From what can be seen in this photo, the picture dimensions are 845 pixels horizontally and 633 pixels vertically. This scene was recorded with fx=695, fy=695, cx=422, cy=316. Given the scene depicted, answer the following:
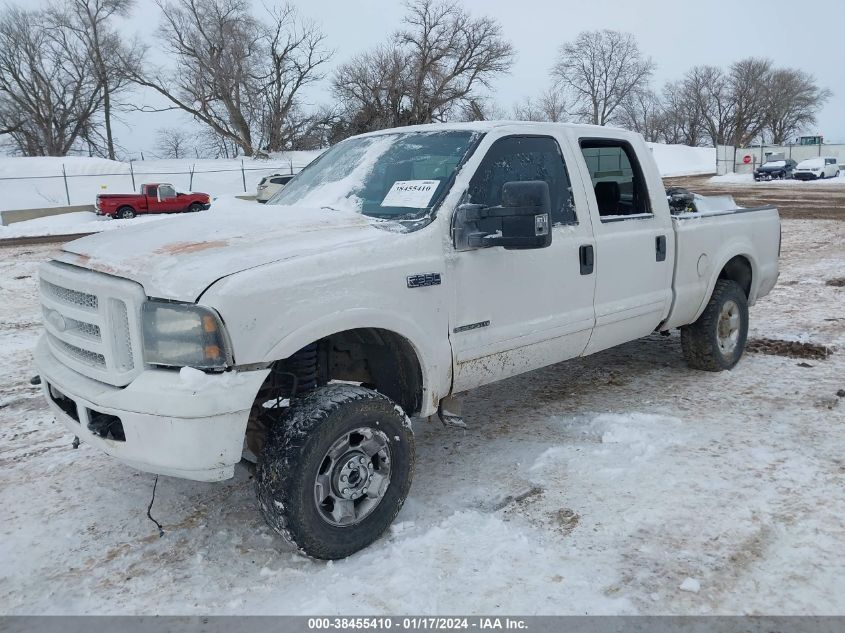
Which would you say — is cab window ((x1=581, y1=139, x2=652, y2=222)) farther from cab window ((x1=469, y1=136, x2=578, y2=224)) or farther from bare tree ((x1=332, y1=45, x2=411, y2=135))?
bare tree ((x1=332, y1=45, x2=411, y2=135))

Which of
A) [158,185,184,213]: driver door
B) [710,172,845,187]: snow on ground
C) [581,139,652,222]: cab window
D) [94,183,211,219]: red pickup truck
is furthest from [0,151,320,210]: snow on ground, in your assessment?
[581,139,652,222]: cab window

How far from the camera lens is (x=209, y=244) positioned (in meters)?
3.00

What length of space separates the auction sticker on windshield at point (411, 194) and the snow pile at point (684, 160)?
58931 mm

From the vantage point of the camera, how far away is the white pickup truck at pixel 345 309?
2715 millimetres

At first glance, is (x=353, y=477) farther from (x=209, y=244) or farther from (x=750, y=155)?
(x=750, y=155)

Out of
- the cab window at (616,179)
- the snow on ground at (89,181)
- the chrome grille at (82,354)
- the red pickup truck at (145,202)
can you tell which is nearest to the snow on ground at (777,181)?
the snow on ground at (89,181)

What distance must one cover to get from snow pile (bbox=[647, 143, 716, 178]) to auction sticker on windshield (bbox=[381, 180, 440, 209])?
58.9 meters

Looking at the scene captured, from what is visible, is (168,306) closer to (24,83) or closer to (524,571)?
(524,571)

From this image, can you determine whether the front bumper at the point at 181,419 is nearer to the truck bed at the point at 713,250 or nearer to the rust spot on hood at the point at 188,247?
the rust spot on hood at the point at 188,247

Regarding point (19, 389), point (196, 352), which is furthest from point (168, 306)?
→ point (19, 389)

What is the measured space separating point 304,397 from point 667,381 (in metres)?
3.45

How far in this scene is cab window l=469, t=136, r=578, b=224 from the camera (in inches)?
146

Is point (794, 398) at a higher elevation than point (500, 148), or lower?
lower

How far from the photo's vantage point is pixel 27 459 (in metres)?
4.26
